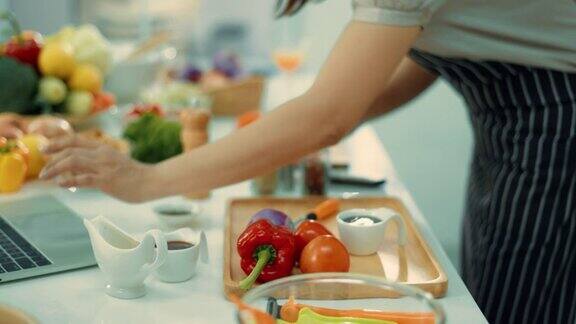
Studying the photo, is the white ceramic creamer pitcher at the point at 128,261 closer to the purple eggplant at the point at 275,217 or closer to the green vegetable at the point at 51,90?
the purple eggplant at the point at 275,217

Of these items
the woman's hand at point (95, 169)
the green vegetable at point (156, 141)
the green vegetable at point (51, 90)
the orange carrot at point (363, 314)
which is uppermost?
the green vegetable at point (51, 90)

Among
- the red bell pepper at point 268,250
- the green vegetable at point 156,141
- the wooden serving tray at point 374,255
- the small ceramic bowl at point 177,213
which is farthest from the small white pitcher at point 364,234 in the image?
the green vegetable at point 156,141

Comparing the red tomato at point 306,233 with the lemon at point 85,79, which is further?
the lemon at point 85,79

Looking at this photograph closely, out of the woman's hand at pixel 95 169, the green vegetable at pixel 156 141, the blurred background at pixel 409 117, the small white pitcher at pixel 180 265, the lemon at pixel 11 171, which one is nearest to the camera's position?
the small white pitcher at pixel 180 265

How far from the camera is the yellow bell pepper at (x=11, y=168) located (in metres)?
1.65

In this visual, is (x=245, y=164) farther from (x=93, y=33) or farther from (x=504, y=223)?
(x=93, y=33)

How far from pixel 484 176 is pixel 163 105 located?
850mm

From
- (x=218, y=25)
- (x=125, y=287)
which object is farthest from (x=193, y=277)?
(x=218, y=25)

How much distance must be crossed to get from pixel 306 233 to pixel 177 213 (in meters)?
0.32

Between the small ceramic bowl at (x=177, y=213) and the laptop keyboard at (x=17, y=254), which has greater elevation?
the small ceramic bowl at (x=177, y=213)

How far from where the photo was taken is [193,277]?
1.26 m

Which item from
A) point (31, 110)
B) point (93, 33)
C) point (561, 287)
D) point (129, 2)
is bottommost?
point (561, 287)

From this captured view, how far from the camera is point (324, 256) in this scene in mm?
1198

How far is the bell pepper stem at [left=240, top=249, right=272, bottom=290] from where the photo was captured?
1156 millimetres
